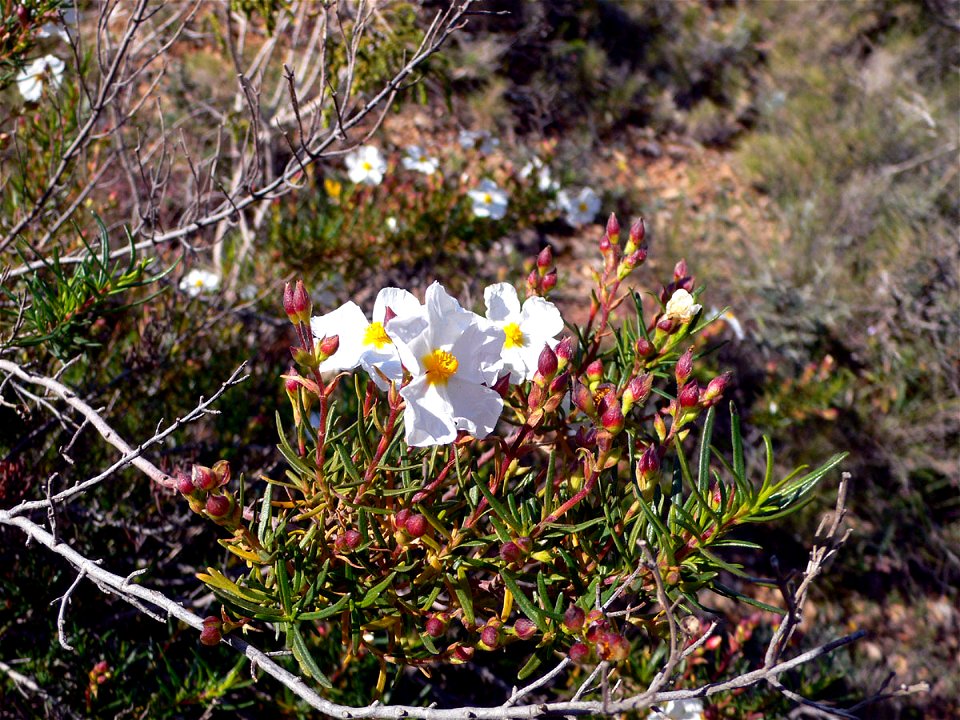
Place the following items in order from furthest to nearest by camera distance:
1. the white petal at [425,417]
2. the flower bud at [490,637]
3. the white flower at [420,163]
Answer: the white flower at [420,163] → the flower bud at [490,637] → the white petal at [425,417]

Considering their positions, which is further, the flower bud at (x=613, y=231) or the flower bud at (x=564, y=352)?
the flower bud at (x=613, y=231)

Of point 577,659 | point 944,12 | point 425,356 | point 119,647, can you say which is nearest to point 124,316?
point 119,647

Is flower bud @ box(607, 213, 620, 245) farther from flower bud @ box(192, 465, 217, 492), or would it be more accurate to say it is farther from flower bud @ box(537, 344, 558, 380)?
flower bud @ box(192, 465, 217, 492)

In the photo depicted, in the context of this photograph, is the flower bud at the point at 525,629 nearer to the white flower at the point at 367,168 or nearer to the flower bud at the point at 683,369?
the flower bud at the point at 683,369

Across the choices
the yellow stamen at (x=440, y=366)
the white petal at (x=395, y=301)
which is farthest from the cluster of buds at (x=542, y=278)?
the yellow stamen at (x=440, y=366)

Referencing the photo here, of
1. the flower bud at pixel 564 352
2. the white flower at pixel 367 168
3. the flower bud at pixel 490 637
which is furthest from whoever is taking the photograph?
the white flower at pixel 367 168

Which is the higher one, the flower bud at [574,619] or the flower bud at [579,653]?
the flower bud at [574,619]

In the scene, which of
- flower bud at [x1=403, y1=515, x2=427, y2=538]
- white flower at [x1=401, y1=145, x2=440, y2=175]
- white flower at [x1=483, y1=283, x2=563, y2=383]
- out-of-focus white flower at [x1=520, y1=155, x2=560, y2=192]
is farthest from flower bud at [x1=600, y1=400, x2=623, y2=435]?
out-of-focus white flower at [x1=520, y1=155, x2=560, y2=192]

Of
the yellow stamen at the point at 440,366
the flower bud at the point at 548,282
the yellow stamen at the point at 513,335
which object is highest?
the yellow stamen at the point at 440,366
